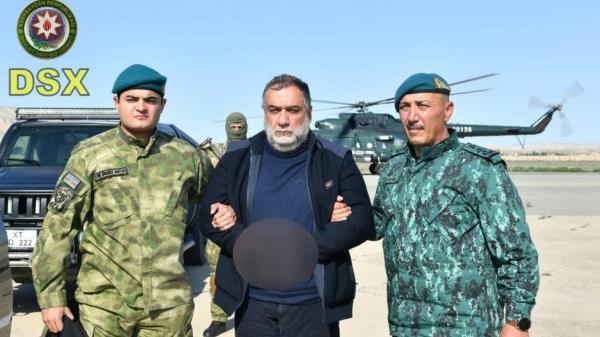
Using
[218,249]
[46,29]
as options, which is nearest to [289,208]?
[218,249]

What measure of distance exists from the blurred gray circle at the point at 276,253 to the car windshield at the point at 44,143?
5.11m

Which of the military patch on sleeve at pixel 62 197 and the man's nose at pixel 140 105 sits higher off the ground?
the man's nose at pixel 140 105

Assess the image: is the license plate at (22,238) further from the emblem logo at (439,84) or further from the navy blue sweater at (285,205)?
the emblem logo at (439,84)

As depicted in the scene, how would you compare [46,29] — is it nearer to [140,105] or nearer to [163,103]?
[163,103]

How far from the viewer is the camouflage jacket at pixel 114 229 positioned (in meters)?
2.99

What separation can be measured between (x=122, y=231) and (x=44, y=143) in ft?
16.0

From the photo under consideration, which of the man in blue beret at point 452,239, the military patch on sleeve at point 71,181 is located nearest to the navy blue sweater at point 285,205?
the man in blue beret at point 452,239

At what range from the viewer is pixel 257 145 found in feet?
9.84

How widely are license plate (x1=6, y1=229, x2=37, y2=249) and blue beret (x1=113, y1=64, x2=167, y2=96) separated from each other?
3.69 m

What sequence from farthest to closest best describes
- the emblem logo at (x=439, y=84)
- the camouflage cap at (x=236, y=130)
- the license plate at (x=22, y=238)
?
the camouflage cap at (x=236, y=130) < the license plate at (x=22, y=238) < the emblem logo at (x=439, y=84)

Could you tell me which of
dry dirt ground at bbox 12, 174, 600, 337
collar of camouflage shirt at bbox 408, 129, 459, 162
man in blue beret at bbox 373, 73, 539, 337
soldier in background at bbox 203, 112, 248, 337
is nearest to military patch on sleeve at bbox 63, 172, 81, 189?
man in blue beret at bbox 373, 73, 539, 337

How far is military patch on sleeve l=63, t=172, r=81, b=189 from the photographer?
2994 millimetres

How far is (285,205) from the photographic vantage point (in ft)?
9.46

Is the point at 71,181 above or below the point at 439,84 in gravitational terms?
below
